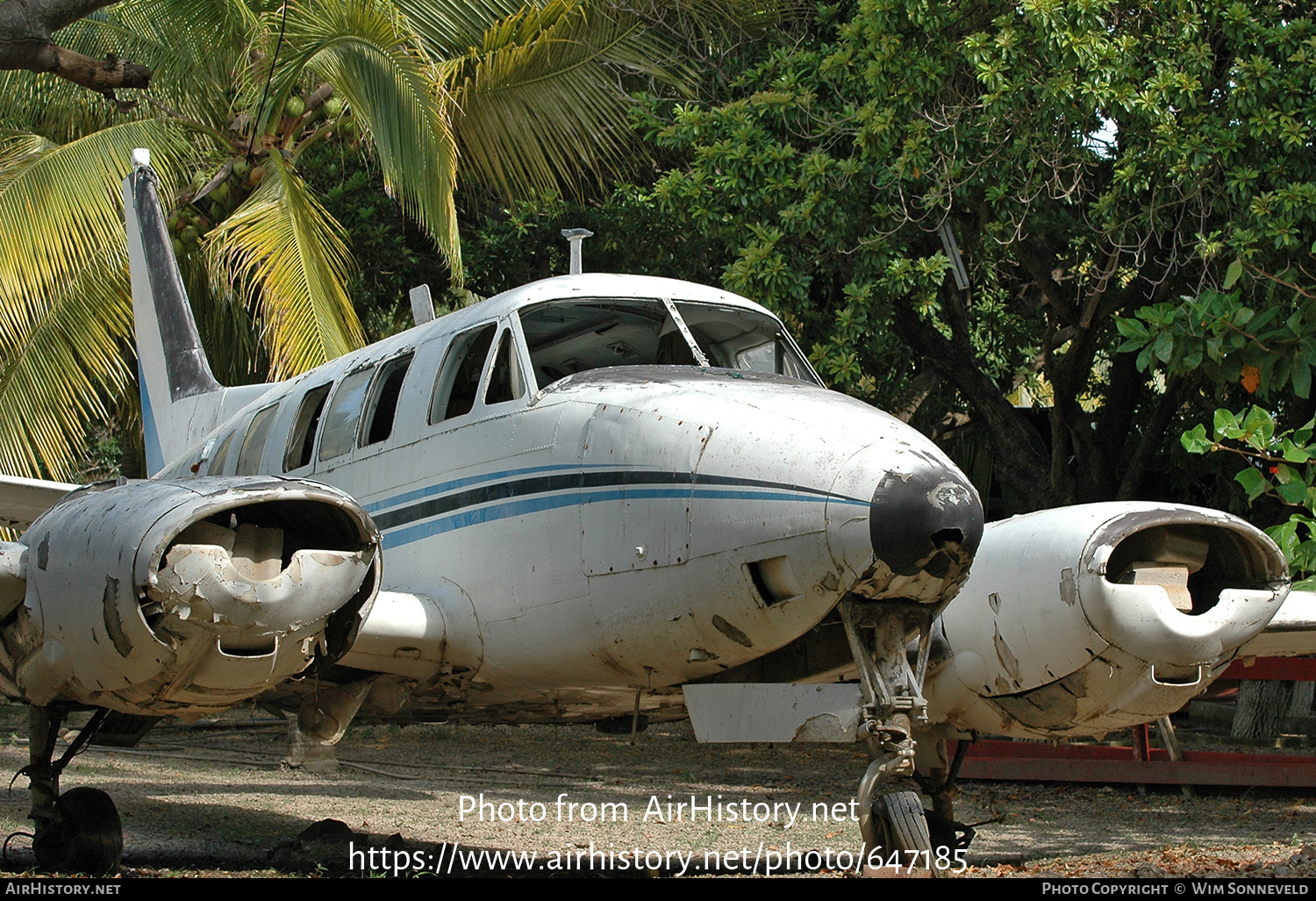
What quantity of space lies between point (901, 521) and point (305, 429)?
4.83 metres

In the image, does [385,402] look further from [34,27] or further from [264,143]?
[264,143]

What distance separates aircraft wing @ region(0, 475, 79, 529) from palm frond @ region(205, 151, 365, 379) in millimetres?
3931

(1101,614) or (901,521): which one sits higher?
(901,521)

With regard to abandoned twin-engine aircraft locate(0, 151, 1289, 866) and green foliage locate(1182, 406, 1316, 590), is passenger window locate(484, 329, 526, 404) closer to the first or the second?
abandoned twin-engine aircraft locate(0, 151, 1289, 866)

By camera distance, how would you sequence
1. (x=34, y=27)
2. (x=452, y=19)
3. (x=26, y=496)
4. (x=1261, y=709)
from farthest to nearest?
(x=452, y=19), (x=1261, y=709), (x=26, y=496), (x=34, y=27)

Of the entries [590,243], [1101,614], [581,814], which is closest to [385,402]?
[1101,614]

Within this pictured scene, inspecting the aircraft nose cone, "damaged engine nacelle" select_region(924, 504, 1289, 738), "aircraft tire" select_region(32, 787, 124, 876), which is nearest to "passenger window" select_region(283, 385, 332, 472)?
"aircraft tire" select_region(32, 787, 124, 876)

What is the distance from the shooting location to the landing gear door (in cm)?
600

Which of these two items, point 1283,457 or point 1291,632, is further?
point 1283,457

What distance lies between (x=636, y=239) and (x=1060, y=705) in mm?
9549

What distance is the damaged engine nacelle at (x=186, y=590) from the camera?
543cm

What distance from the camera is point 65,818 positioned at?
299 inches
